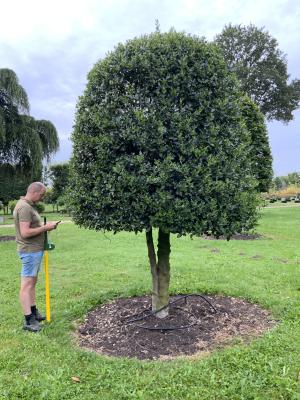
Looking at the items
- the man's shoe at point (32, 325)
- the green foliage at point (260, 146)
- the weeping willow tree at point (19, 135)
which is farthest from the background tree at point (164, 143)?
the green foliage at point (260, 146)

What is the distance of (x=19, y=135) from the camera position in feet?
51.1

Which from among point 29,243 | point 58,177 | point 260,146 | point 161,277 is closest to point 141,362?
point 161,277

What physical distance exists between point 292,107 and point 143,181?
3469 cm

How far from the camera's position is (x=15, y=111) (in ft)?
52.0

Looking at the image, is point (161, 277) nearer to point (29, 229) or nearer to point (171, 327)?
point (171, 327)

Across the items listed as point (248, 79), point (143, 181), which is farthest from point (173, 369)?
point (248, 79)

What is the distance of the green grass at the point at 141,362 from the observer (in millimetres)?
3473

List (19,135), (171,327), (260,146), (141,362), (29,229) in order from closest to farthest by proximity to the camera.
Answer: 1. (141,362)
2. (171,327)
3. (29,229)
4. (19,135)
5. (260,146)

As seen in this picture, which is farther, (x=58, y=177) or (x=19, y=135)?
(x=58, y=177)

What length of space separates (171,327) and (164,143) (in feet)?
7.20

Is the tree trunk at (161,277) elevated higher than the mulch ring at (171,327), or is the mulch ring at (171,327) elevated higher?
the tree trunk at (161,277)

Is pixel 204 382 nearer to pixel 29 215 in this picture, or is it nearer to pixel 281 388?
pixel 281 388

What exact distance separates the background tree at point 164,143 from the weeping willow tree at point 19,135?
37.3 ft

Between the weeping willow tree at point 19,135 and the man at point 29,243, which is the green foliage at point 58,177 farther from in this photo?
the man at point 29,243
